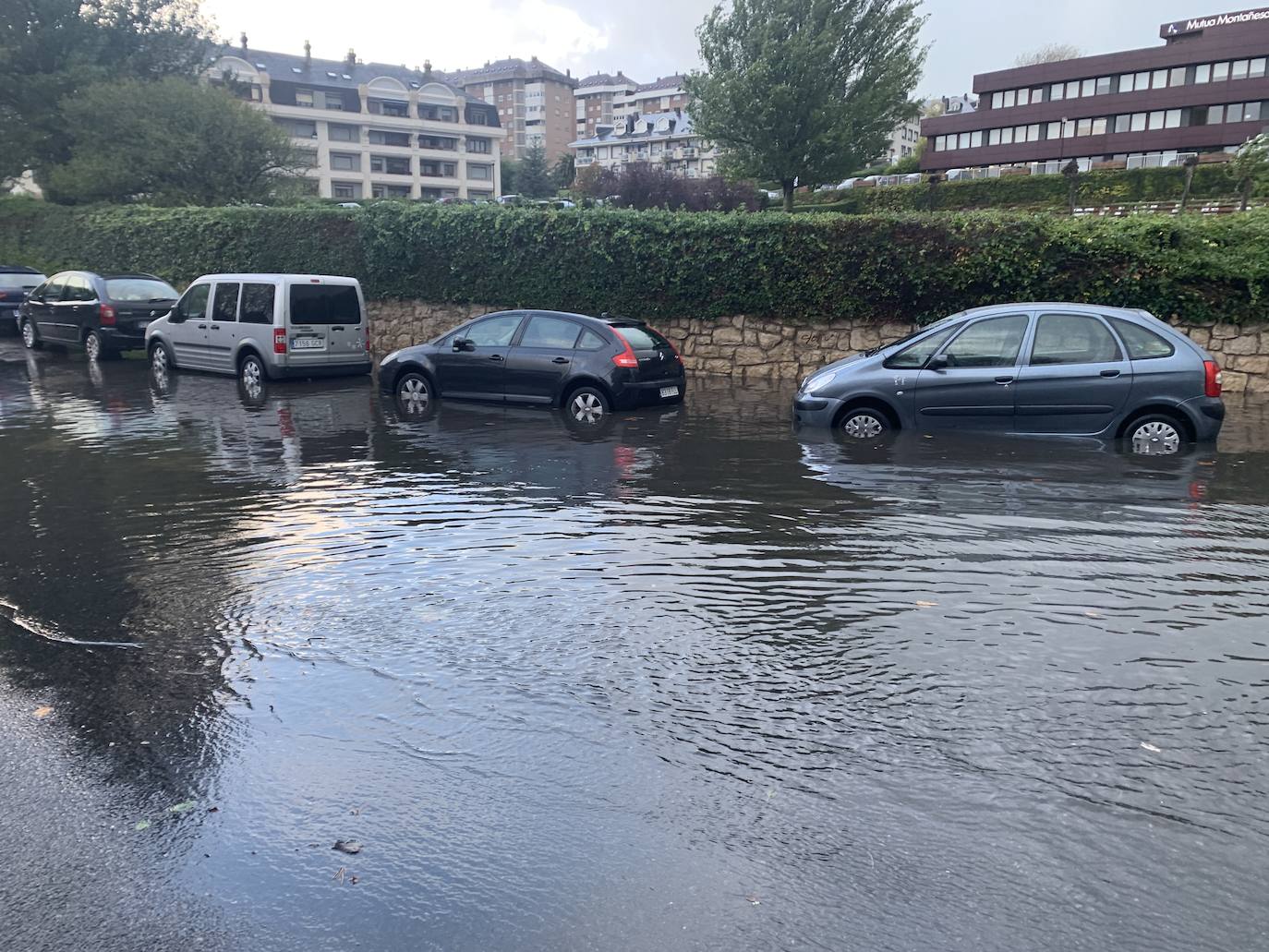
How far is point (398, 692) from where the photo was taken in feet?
15.8

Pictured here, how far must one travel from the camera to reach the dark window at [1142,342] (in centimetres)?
1012

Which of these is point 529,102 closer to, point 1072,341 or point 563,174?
point 563,174

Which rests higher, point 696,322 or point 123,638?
point 696,322

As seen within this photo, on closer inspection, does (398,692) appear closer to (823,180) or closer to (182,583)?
(182,583)

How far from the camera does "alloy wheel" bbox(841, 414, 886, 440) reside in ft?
36.5

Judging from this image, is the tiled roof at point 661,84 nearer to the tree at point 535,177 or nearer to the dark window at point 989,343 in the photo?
the tree at point 535,177

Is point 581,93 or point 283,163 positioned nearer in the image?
point 283,163

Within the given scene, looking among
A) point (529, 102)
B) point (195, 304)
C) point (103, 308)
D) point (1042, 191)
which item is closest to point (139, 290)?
point (103, 308)

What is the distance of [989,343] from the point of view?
10609 mm

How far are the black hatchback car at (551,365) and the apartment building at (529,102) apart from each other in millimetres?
141902

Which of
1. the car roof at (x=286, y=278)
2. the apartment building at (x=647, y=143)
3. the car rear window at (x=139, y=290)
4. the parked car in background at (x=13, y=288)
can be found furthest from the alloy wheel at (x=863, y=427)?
the apartment building at (x=647, y=143)

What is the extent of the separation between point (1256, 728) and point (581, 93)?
163437 mm

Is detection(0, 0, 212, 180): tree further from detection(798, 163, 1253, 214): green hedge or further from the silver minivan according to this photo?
detection(798, 163, 1253, 214): green hedge

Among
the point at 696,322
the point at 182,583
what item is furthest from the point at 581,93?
the point at 182,583
